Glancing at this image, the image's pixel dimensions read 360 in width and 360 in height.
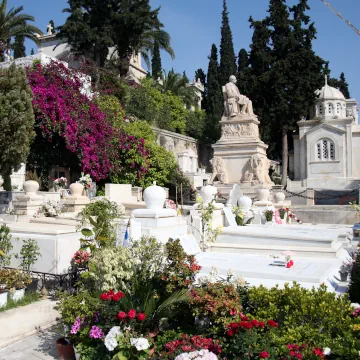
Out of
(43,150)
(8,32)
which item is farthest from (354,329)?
(8,32)

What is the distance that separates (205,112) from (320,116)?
1153cm

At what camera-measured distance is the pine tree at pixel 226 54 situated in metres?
44.7

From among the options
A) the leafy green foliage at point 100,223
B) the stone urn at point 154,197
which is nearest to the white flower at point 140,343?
the leafy green foliage at point 100,223

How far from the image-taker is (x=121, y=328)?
412 centimetres

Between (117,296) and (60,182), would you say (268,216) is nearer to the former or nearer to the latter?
(60,182)

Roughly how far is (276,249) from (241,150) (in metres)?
12.6

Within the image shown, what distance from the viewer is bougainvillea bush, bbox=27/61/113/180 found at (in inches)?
742

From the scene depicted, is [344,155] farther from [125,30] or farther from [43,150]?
[43,150]

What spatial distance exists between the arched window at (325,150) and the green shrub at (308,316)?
33105mm

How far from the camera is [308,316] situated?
13.7 ft

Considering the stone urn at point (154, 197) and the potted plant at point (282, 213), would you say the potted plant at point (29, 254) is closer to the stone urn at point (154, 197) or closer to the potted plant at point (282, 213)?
the stone urn at point (154, 197)

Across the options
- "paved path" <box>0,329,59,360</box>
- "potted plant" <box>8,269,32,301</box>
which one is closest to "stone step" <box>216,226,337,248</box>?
"potted plant" <box>8,269,32,301</box>

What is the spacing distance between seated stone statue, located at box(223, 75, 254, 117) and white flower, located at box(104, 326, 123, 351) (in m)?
18.8

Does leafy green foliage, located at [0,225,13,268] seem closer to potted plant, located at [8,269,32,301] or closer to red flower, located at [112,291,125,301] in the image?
potted plant, located at [8,269,32,301]
